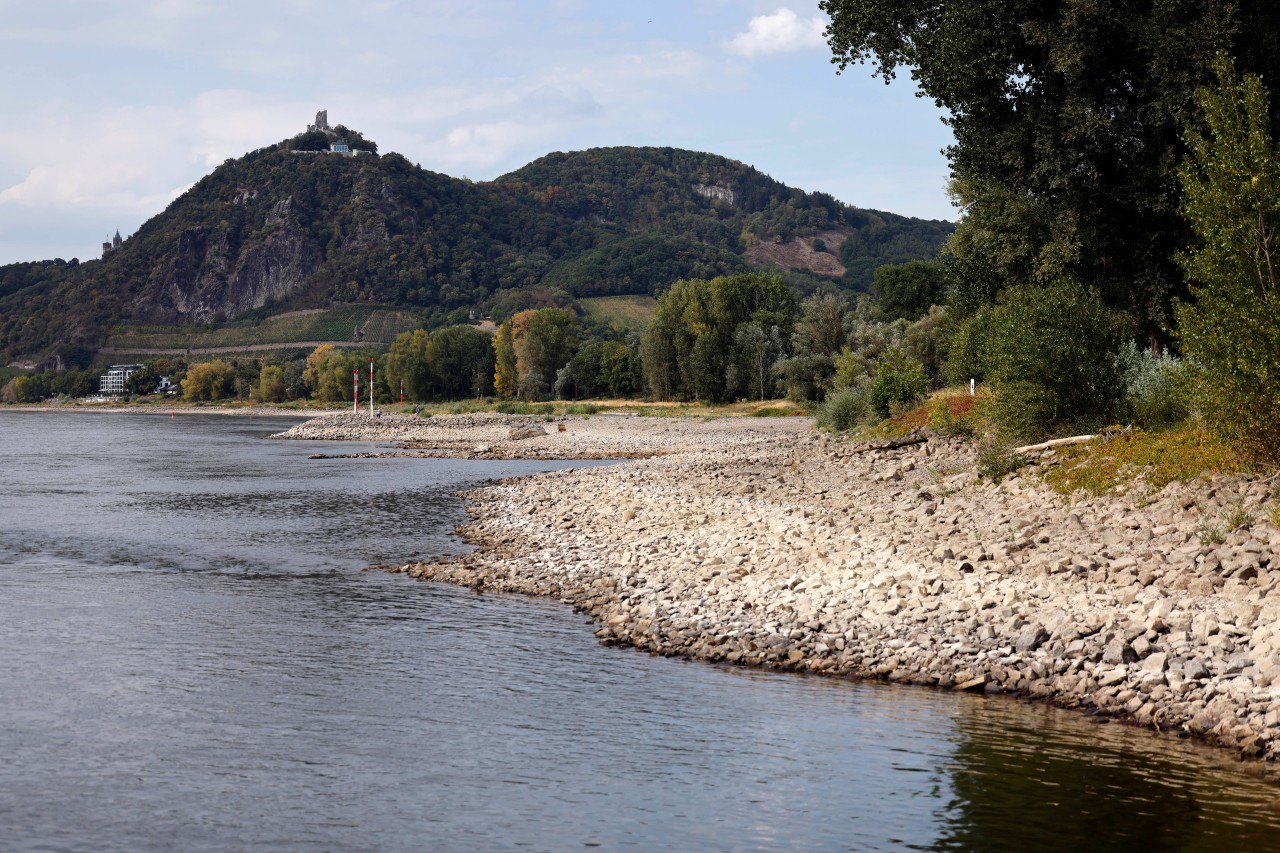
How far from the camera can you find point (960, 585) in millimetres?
17953

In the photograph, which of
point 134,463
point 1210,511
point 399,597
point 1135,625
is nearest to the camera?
point 1135,625

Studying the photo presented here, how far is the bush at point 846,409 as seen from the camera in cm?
5097

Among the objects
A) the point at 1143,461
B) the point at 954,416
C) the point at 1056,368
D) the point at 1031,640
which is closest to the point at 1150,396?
the point at 1056,368

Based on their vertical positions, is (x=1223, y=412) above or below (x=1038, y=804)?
above

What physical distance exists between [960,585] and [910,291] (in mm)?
83872

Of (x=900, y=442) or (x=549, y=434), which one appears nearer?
(x=900, y=442)

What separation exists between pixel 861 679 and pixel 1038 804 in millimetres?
4640

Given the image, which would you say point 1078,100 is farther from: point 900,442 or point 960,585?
point 960,585

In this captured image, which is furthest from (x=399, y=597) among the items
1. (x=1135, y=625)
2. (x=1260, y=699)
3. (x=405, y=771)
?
(x=1260, y=699)

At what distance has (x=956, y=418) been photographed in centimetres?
3409

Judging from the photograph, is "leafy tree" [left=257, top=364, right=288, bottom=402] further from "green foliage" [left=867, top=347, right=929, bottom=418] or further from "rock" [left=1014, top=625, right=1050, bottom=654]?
"rock" [left=1014, top=625, right=1050, bottom=654]

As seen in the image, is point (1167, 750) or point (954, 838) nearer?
point (954, 838)

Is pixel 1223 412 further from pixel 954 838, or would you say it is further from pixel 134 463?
pixel 134 463

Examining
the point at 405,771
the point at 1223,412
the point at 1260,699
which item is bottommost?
the point at 405,771
